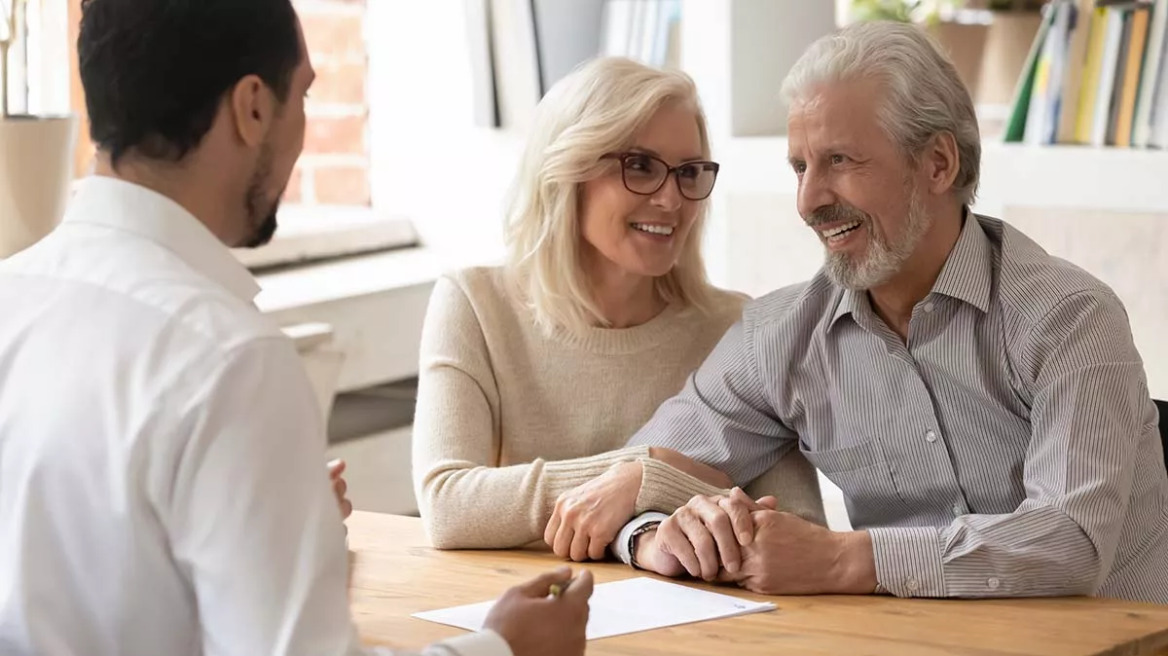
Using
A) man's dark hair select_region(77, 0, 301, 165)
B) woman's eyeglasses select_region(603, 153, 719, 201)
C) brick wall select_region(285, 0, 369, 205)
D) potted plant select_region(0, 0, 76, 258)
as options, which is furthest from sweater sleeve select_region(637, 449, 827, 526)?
brick wall select_region(285, 0, 369, 205)

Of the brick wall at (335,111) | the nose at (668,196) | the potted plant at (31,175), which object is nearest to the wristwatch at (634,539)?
the nose at (668,196)

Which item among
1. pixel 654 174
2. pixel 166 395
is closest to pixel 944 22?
pixel 654 174

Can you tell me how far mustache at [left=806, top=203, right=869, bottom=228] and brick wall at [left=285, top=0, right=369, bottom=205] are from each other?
7.09ft

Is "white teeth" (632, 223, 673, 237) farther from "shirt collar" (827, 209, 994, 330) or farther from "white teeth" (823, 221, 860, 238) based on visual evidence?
"shirt collar" (827, 209, 994, 330)

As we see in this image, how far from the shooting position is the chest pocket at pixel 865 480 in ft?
7.47

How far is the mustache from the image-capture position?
2258 mm

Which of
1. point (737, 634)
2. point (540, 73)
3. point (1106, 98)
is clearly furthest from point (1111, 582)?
point (540, 73)

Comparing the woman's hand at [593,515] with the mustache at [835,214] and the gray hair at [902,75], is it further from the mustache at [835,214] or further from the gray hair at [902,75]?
the gray hair at [902,75]

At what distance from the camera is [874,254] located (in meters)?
2.23

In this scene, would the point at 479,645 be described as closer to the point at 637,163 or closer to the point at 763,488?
the point at 763,488

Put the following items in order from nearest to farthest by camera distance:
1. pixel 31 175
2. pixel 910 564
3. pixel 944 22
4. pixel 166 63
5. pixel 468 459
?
pixel 166 63
pixel 910 564
pixel 468 459
pixel 31 175
pixel 944 22

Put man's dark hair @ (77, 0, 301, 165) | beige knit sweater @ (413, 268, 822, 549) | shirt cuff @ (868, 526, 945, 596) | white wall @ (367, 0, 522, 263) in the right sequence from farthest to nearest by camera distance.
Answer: white wall @ (367, 0, 522, 263) → beige knit sweater @ (413, 268, 822, 549) → shirt cuff @ (868, 526, 945, 596) → man's dark hair @ (77, 0, 301, 165)

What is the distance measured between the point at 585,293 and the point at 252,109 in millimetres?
1281

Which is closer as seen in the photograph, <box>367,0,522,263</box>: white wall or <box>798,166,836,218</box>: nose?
<box>798,166,836,218</box>: nose
